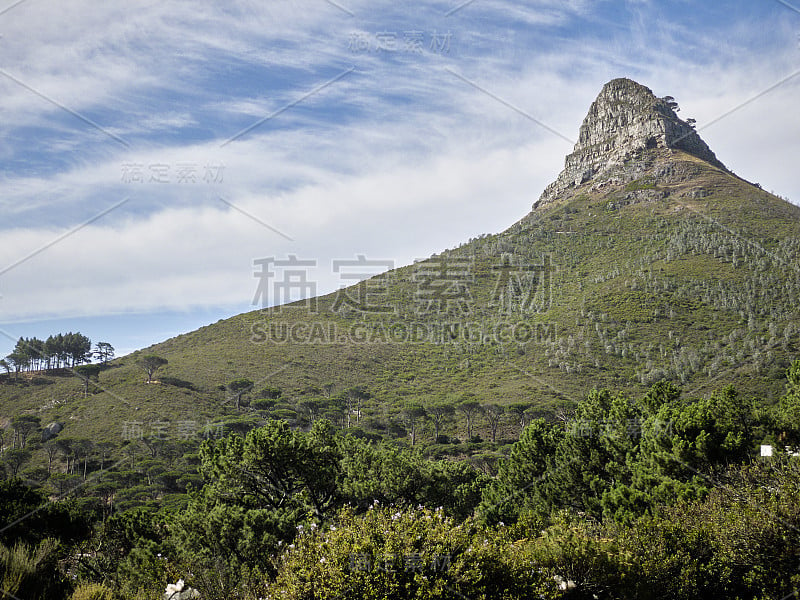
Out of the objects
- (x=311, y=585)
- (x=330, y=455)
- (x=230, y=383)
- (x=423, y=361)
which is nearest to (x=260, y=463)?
(x=330, y=455)

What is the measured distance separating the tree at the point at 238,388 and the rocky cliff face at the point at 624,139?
92.5 metres

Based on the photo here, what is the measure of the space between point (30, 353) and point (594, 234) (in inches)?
3352

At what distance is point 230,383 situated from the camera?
5612 cm

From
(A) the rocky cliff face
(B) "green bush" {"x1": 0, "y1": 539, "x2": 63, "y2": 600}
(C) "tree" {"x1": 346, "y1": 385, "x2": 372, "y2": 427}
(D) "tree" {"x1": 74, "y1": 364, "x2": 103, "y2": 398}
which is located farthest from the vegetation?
(A) the rocky cliff face

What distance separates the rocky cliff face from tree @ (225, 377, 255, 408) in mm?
92522

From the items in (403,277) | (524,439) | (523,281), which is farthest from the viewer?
(403,277)

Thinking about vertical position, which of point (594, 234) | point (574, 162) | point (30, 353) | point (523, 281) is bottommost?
point (30, 353)

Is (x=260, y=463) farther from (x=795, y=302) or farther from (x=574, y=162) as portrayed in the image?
(x=574, y=162)

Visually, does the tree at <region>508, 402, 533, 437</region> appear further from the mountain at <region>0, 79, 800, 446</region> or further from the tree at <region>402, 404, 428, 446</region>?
the tree at <region>402, 404, 428, 446</region>

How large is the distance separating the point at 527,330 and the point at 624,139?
88470 mm

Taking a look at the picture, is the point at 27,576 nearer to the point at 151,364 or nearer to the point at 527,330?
the point at 151,364

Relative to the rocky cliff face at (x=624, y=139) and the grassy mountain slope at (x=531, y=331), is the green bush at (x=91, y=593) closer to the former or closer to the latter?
the grassy mountain slope at (x=531, y=331)

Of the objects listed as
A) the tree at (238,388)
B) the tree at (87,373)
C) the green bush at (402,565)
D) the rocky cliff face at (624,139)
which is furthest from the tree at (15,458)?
the rocky cliff face at (624,139)

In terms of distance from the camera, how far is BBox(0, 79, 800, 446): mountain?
169 ft
